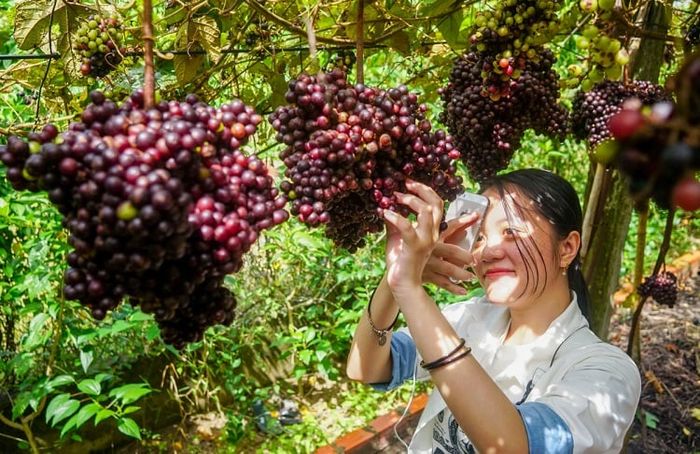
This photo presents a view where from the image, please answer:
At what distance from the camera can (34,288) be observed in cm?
222

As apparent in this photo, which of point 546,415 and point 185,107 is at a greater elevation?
point 185,107

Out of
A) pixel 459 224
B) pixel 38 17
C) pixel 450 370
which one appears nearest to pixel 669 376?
pixel 459 224

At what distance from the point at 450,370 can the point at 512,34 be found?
759 mm

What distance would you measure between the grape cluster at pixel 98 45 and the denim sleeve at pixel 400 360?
1.26m

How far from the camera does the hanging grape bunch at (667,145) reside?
0.30 m

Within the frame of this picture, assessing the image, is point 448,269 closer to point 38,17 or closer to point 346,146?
point 346,146

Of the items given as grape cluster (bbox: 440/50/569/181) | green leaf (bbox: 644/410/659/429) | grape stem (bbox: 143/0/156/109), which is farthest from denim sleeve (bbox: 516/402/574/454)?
green leaf (bbox: 644/410/659/429)

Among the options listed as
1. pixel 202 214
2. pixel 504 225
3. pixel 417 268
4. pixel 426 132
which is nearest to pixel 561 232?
pixel 504 225

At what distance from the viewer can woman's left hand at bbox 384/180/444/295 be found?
3.28 feet

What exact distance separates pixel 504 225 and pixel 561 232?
19 cm

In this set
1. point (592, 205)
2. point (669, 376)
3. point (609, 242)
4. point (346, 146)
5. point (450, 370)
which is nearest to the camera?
point (346, 146)

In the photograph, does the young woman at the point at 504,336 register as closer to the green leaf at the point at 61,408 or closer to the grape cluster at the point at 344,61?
the grape cluster at the point at 344,61

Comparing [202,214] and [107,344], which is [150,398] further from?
[202,214]

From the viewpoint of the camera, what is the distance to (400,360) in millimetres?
1981
